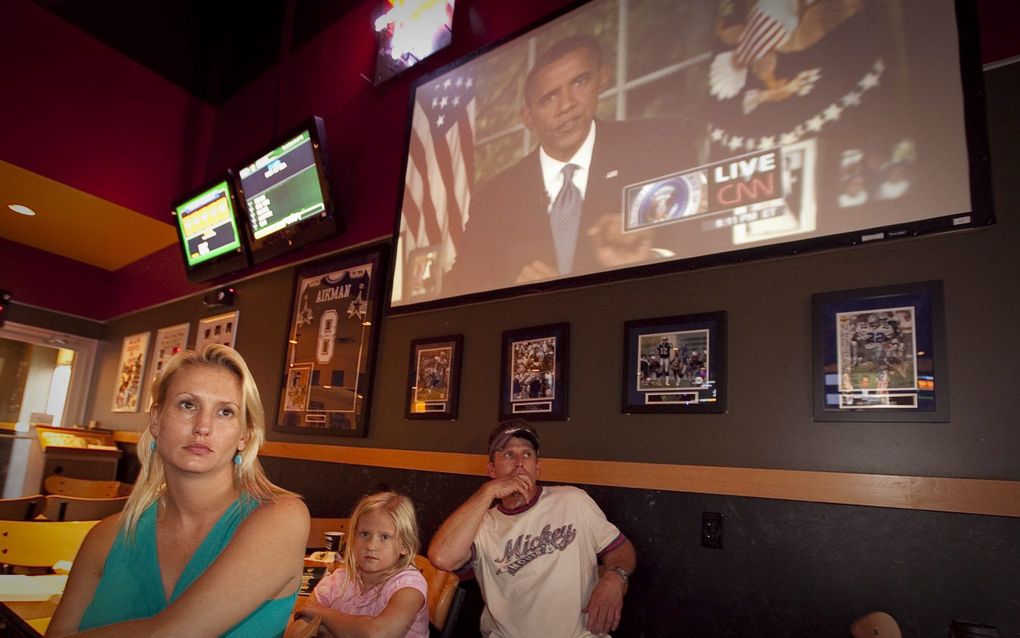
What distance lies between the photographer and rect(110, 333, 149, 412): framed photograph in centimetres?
668

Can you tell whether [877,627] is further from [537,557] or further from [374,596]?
[374,596]

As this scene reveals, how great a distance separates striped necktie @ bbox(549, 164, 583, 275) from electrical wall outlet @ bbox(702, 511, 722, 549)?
1308mm

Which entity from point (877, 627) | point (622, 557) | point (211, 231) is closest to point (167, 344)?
point (211, 231)

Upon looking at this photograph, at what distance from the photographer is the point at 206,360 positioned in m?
1.53

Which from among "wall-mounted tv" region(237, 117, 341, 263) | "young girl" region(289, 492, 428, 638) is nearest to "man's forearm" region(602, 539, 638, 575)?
"young girl" region(289, 492, 428, 638)

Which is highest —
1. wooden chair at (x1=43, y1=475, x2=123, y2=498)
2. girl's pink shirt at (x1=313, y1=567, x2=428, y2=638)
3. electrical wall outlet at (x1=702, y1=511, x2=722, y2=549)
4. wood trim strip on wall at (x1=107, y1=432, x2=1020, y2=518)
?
wood trim strip on wall at (x1=107, y1=432, x2=1020, y2=518)

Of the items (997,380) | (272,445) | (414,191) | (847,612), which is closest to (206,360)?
(847,612)

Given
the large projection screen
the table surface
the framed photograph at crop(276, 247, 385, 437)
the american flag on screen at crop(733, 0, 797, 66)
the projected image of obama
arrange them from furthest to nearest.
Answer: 1. the framed photograph at crop(276, 247, 385, 437)
2. the projected image of obama
3. the american flag on screen at crop(733, 0, 797, 66)
4. the large projection screen
5. the table surface

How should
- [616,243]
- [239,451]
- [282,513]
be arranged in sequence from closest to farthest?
[282,513] → [239,451] → [616,243]

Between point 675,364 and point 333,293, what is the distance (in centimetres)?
278

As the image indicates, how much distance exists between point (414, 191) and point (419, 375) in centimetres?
122

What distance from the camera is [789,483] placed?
2242 mm

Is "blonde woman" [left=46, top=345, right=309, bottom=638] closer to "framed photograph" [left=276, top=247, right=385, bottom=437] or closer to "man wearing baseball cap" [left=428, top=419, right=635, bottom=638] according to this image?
"man wearing baseball cap" [left=428, top=419, right=635, bottom=638]

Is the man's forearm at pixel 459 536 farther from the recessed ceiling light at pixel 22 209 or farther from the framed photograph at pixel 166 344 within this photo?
the recessed ceiling light at pixel 22 209
